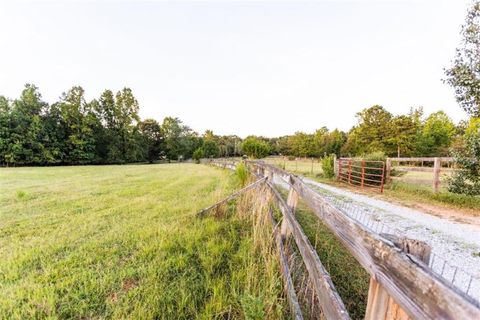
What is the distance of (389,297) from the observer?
82 cm

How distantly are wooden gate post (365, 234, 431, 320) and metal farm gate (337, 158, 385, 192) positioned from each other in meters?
10.2

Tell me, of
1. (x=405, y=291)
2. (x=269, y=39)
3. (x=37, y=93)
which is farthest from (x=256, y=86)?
(x=37, y=93)

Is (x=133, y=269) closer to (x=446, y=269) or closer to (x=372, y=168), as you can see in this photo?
(x=446, y=269)

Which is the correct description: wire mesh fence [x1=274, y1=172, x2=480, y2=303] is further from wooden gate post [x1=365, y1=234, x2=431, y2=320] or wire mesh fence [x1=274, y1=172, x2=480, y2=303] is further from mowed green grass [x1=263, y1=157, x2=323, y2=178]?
mowed green grass [x1=263, y1=157, x2=323, y2=178]

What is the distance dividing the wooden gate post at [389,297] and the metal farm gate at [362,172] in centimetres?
1018

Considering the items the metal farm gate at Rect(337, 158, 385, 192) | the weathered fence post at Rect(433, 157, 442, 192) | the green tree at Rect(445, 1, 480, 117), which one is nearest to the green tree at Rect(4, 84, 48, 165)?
the metal farm gate at Rect(337, 158, 385, 192)

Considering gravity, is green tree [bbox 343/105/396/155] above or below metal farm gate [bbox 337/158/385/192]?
above

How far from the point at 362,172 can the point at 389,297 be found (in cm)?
1143

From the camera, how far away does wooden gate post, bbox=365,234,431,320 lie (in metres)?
0.77

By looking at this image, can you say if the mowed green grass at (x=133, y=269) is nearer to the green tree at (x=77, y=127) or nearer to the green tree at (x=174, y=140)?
the green tree at (x=77, y=127)

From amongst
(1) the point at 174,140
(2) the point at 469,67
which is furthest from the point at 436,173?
(1) the point at 174,140

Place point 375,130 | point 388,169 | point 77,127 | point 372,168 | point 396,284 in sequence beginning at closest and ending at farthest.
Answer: point 396,284 < point 372,168 < point 388,169 < point 375,130 < point 77,127

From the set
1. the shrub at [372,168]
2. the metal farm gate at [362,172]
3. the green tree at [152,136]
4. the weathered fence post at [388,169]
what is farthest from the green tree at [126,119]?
the weathered fence post at [388,169]

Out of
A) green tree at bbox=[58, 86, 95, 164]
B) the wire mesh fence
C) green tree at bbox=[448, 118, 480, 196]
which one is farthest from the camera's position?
green tree at bbox=[58, 86, 95, 164]
